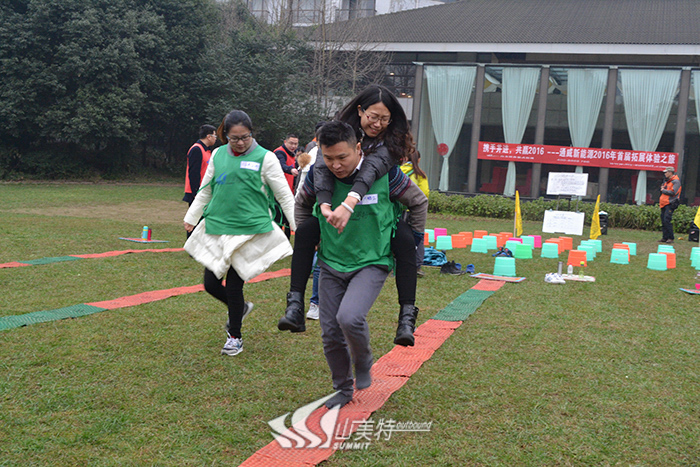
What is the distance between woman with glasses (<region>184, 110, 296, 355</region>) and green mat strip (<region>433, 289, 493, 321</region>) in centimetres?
228

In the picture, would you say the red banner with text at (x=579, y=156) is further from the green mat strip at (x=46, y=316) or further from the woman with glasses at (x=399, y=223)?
the woman with glasses at (x=399, y=223)

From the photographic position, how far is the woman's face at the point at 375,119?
3639 millimetres

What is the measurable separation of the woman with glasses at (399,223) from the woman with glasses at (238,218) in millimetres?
981

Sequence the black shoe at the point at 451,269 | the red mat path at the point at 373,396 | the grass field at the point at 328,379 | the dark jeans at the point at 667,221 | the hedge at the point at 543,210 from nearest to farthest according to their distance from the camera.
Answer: the red mat path at the point at 373,396
the grass field at the point at 328,379
the black shoe at the point at 451,269
the dark jeans at the point at 667,221
the hedge at the point at 543,210

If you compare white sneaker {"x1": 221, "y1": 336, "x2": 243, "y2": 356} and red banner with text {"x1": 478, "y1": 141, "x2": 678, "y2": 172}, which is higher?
red banner with text {"x1": 478, "y1": 141, "x2": 678, "y2": 172}

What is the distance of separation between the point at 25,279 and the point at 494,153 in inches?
733

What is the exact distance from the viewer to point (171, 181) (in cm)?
3077

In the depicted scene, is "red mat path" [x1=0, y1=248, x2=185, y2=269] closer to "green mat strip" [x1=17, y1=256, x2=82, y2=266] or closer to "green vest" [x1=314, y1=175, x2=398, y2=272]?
"green mat strip" [x1=17, y1=256, x2=82, y2=266]

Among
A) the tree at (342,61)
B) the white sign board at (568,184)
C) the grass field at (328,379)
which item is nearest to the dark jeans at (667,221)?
the white sign board at (568,184)

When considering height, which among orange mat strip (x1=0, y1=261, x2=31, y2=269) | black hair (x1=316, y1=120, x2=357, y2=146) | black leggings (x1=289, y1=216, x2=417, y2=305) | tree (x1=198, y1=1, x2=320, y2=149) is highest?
tree (x1=198, y1=1, x2=320, y2=149)

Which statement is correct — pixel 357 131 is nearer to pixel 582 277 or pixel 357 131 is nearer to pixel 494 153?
pixel 582 277

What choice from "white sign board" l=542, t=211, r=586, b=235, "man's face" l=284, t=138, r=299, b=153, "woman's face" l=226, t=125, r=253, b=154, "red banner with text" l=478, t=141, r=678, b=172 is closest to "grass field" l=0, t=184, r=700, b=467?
"woman's face" l=226, t=125, r=253, b=154

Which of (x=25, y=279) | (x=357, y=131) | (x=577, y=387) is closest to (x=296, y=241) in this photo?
(x=357, y=131)

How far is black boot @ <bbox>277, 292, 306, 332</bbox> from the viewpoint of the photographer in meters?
3.45
